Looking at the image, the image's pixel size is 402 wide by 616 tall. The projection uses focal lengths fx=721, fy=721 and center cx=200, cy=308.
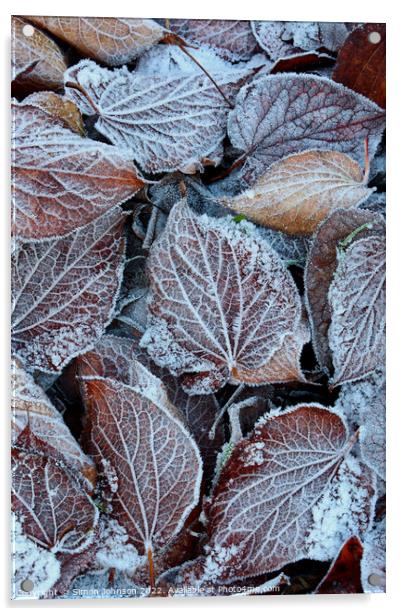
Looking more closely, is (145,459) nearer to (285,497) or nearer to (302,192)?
(285,497)

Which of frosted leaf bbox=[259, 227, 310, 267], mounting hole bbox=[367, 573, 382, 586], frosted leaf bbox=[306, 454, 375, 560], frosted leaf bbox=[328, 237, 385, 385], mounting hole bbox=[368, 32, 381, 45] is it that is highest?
mounting hole bbox=[368, 32, 381, 45]

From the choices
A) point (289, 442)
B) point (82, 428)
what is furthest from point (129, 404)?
point (289, 442)

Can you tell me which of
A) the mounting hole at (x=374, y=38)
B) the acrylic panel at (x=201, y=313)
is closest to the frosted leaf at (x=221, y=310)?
the acrylic panel at (x=201, y=313)

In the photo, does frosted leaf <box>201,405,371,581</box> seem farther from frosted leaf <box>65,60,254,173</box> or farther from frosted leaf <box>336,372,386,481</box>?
frosted leaf <box>65,60,254,173</box>

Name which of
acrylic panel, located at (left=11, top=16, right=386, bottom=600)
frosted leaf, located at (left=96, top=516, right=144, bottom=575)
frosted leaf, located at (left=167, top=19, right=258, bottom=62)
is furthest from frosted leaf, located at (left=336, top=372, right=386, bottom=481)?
frosted leaf, located at (left=167, top=19, right=258, bottom=62)

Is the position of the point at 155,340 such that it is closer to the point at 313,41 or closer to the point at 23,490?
the point at 23,490

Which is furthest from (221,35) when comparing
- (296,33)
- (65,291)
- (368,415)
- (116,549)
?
(116,549)

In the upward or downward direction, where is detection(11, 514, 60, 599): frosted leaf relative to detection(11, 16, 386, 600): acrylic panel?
downward

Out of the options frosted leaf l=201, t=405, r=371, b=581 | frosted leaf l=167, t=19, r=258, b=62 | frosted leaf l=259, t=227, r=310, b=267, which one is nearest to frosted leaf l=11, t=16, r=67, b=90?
frosted leaf l=167, t=19, r=258, b=62
